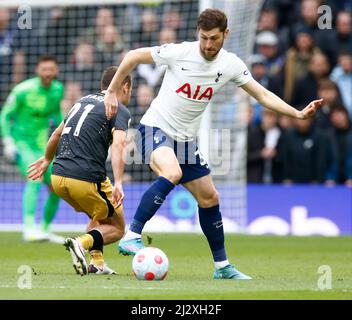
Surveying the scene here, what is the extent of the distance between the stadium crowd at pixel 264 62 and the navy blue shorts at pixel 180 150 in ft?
27.3

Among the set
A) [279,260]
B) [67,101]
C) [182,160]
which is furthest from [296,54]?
[182,160]

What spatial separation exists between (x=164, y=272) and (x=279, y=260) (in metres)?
3.14

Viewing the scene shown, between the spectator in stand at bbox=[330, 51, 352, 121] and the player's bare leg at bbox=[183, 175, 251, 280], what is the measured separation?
9.39 m

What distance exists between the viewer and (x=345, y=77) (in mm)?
18578

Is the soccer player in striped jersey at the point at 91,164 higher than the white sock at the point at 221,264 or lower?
higher

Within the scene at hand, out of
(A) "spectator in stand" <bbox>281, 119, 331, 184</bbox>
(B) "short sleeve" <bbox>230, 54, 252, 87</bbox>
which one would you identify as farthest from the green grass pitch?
(A) "spectator in stand" <bbox>281, 119, 331, 184</bbox>

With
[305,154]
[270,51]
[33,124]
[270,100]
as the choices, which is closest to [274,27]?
[270,51]

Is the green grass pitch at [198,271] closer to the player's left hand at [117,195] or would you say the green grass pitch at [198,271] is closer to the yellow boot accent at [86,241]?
the yellow boot accent at [86,241]

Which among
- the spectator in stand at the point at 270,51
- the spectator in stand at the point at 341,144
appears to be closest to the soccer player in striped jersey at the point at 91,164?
the spectator in stand at the point at 341,144

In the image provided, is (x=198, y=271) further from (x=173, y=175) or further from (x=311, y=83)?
(x=311, y=83)

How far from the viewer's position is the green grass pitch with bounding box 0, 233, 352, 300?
7.79m

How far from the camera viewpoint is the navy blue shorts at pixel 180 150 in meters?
9.36

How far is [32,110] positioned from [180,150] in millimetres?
6439

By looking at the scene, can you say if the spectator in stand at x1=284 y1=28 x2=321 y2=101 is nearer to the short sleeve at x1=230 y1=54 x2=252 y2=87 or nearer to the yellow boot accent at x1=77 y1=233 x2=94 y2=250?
the short sleeve at x1=230 y1=54 x2=252 y2=87
